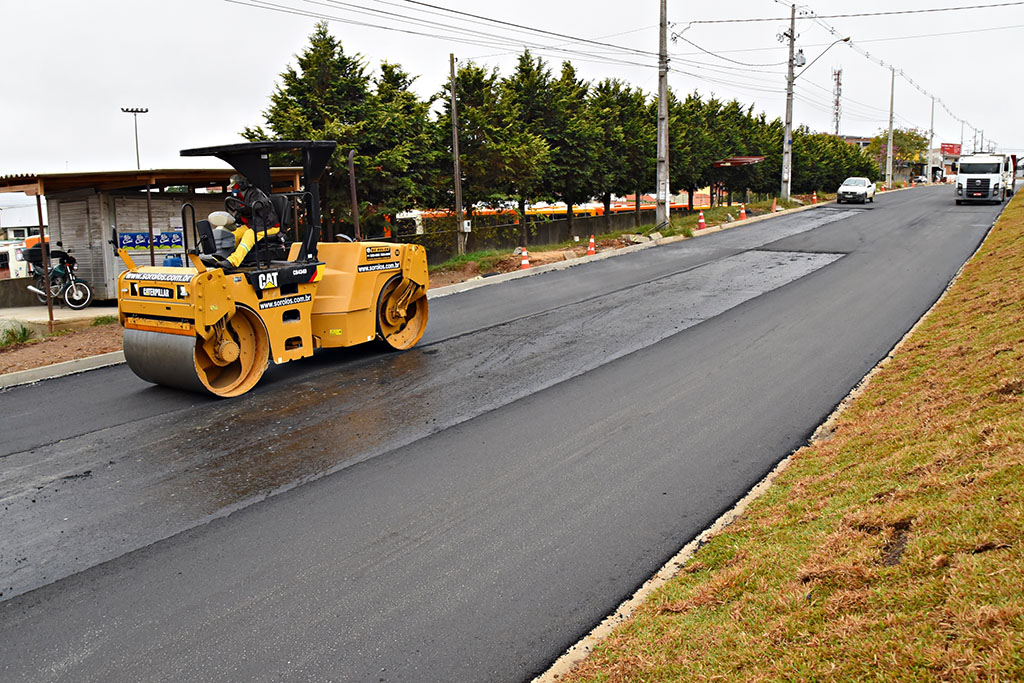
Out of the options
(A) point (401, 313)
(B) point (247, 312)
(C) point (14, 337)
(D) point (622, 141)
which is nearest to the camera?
(B) point (247, 312)

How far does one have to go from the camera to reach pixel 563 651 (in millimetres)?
4555

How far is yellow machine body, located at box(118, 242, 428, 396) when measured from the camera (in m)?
9.41

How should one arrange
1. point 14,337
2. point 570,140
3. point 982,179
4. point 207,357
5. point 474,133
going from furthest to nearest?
point 982,179 → point 570,140 → point 474,133 → point 14,337 → point 207,357

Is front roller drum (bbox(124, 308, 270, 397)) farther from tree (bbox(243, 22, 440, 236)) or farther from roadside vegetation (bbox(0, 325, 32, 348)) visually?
tree (bbox(243, 22, 440, 236))

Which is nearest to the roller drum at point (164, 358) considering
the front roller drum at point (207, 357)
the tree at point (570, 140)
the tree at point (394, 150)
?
the front roller drum at point (207, 357)

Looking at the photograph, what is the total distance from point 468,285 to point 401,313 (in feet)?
22.7

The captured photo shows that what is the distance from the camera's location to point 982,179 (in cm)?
3919

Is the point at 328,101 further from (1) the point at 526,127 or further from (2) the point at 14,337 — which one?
(2) the point at 14,337

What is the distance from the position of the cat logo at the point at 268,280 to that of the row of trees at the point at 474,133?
12.7m

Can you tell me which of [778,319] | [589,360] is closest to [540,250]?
[778,319]

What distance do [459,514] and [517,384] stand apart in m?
4.05

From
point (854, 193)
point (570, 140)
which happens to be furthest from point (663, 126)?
point (854, 193)

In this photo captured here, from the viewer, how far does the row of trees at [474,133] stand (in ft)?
76.2

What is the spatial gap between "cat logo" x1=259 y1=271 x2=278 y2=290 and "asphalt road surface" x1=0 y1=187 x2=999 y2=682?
1285 millimetres
